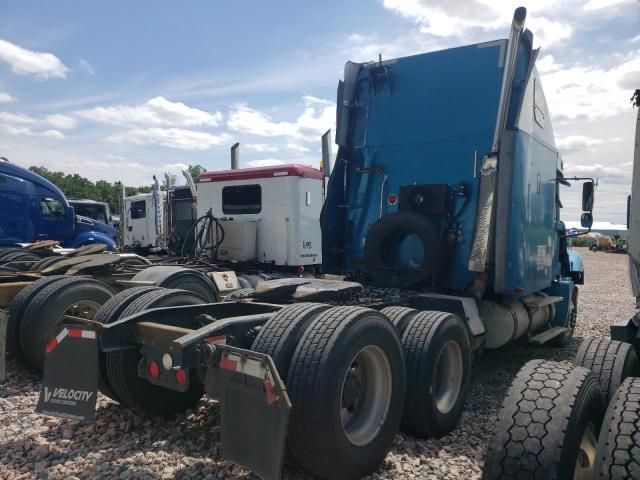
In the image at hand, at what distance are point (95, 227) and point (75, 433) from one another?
12.0 meters

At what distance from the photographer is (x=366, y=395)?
11.3 ft

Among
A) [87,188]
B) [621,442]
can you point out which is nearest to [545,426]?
[621,442]

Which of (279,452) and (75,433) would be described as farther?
(75,433)

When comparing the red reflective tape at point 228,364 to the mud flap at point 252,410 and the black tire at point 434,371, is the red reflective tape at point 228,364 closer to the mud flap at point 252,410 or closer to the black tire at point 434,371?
the mud flap at point 252,410

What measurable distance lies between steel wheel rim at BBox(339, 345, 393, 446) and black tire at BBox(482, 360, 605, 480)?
0.90m

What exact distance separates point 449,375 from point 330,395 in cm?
192

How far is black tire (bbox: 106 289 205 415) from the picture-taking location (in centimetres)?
369

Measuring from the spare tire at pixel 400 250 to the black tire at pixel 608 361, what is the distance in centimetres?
203

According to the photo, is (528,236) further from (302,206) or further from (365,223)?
(302,206)

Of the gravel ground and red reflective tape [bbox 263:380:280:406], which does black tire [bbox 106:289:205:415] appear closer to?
the gravel ground

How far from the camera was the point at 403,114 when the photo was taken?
627 cm

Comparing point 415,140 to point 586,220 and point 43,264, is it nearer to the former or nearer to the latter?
point 586,220

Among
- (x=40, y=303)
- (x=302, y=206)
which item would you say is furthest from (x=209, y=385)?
(x=302, y=206)

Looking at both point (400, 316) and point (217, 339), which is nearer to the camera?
point (217, 339)
